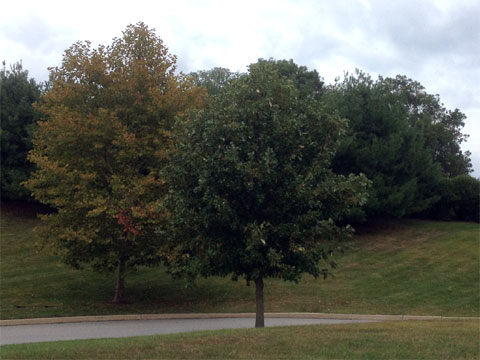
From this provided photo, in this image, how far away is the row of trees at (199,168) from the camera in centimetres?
1219

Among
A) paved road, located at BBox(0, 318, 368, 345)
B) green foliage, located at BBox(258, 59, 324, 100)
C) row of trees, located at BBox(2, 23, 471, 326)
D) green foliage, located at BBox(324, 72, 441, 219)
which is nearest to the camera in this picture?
row of trees, located at BBox(2, 23, 471, 326)

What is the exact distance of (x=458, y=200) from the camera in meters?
35.6

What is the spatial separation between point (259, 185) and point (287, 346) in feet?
13.2

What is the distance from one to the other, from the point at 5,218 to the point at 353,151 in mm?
21918

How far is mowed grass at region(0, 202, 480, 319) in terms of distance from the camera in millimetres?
19250

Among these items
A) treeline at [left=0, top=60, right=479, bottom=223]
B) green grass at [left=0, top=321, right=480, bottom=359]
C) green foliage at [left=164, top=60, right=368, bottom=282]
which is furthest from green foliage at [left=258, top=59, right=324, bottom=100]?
green grass at [left=0, top=321, right=480, bottom=359]

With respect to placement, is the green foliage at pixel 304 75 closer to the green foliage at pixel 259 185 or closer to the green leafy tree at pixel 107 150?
the green leafy tree at pixel 107 150

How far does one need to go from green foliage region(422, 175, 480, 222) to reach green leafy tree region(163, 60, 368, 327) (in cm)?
2491

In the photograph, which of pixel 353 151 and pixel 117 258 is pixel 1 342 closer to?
pixel 117 258

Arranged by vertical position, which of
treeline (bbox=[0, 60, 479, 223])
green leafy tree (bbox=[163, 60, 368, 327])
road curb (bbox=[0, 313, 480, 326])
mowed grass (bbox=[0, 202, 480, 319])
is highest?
treeline (bbox=[0, 60, 479, 223])

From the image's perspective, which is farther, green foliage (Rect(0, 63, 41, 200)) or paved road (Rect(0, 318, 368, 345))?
green foliage (Rect(0, 63, 41, 200))

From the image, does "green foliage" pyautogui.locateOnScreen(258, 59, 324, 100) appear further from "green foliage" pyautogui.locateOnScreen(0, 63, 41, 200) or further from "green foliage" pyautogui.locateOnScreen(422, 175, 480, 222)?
"green foliage" pyautogui.locateOnScreen(0, 63, 41, 200)

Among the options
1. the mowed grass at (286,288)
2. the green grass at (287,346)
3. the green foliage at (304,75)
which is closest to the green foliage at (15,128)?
the mowed grass at (286,288)

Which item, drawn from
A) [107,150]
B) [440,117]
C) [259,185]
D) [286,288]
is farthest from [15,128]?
[440,117]
